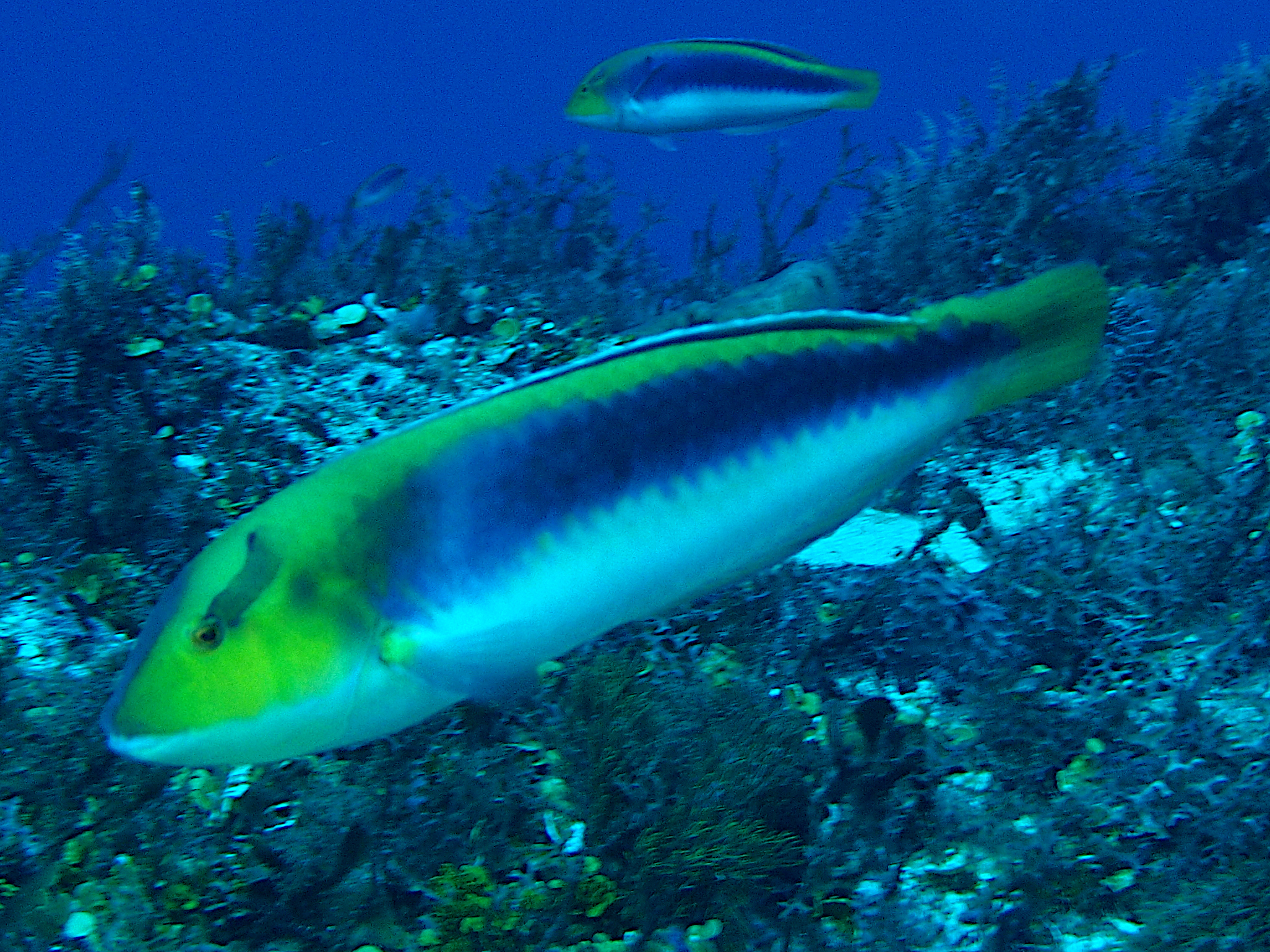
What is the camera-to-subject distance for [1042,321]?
1.61 meters

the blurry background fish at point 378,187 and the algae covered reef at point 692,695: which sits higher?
the blurry background fish at point 378,187

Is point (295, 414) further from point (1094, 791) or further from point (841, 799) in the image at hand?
point (1094, 791)

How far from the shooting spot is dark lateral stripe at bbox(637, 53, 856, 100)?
4.40 m

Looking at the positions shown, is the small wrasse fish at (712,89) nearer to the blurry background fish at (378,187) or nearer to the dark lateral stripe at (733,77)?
the dark lateral stripe at (733,77)

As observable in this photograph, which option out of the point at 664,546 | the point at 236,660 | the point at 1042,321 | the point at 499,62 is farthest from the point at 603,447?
the point at 499,62

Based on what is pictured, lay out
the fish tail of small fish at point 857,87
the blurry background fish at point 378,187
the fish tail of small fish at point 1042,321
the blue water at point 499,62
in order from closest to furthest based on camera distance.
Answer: the fish tail of small fish at point 1042,321 < the fish tail of small fish at point 857,87 < the blurry background fish at point 378,187 < the blue water at point 499,62

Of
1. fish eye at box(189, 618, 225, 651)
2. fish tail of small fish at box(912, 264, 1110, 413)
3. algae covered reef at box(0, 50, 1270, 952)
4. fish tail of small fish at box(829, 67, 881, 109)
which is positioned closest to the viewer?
fish eye at box(189, 618, 225, 651)

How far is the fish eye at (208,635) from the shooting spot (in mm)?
1198

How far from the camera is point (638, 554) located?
4.42ft

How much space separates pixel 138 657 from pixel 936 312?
59.5 inches

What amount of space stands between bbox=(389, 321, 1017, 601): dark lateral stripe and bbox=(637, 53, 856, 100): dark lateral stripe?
11.4ft

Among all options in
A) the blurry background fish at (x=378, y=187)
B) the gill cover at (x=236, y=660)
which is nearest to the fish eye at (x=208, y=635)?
the gill cover at (x=236, y=660)

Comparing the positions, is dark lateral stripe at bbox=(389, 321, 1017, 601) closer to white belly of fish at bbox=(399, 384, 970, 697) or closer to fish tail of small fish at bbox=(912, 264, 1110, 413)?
white belly of fish at bbox=(399, 384, 970, 697)

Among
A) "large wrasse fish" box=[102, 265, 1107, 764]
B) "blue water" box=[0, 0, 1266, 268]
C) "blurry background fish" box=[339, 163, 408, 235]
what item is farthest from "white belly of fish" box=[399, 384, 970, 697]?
"blue water" box=[0, 0, 1266, 268]
